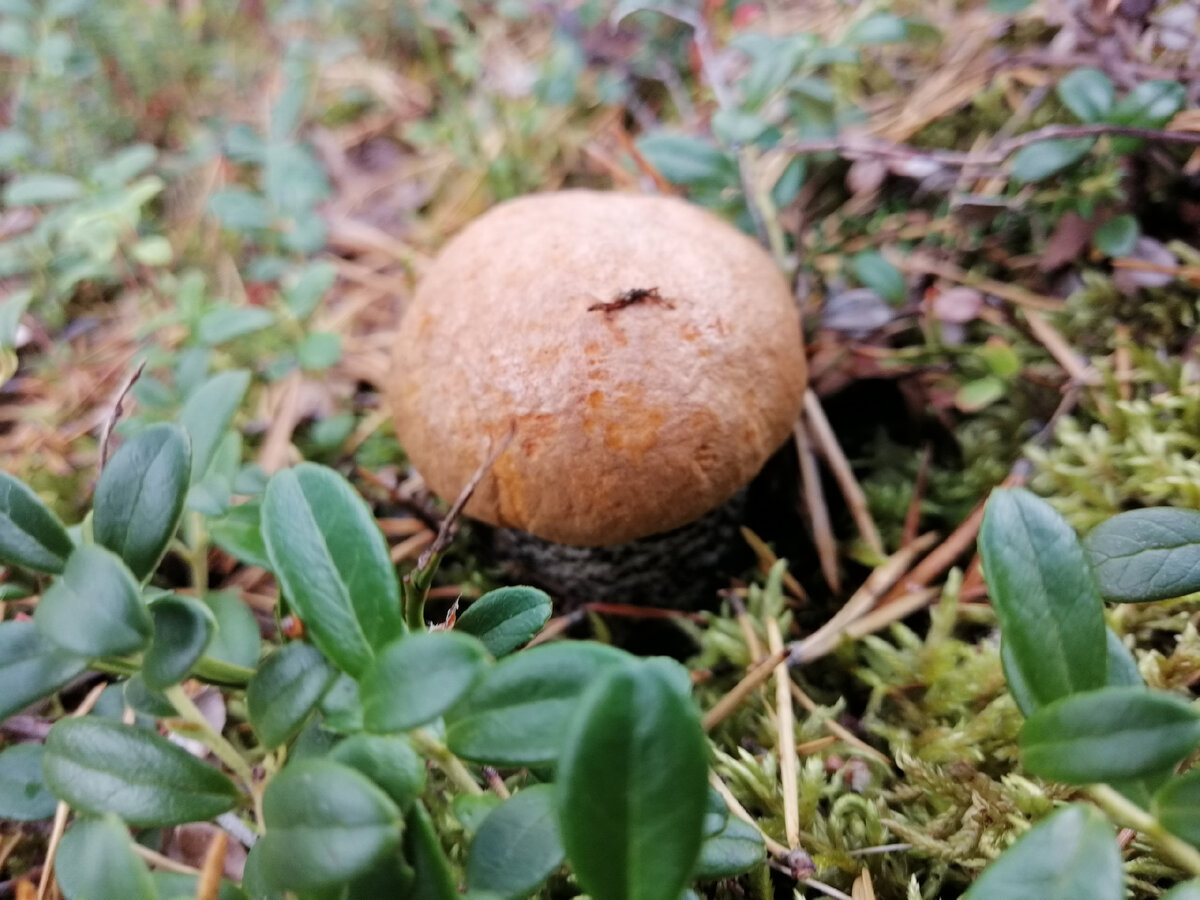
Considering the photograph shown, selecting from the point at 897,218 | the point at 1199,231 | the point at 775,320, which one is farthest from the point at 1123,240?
the point at 775,320

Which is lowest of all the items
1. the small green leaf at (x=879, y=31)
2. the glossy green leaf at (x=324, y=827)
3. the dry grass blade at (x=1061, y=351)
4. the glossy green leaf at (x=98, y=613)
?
the dry grass blade at (x=1061, y=351)

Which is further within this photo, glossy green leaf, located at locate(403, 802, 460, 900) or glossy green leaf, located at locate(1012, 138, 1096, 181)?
glossy green leaf, located at locate(1012, 138, 1096, 181)

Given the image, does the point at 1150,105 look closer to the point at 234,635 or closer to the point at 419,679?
the point at 419,679

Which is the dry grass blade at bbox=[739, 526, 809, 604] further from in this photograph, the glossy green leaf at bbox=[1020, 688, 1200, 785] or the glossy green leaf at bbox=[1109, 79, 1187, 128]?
the glossy green leaf at bbox=[1109, 79, 1187, 128]

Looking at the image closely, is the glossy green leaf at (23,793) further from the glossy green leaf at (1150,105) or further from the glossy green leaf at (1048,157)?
the glossy green leaf at (1150,105)

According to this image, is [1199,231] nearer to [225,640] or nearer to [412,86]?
[225,640]

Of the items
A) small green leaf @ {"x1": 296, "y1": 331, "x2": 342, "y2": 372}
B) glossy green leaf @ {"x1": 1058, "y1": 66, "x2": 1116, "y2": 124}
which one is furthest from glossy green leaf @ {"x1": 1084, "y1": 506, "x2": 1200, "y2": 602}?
small green leaf @ {"x1": 296, "y1": 331, "x2": 342, "y2": 372}

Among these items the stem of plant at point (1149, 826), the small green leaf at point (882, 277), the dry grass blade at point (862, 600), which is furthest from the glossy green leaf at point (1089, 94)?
the stem of plant at point (1149, 826)
